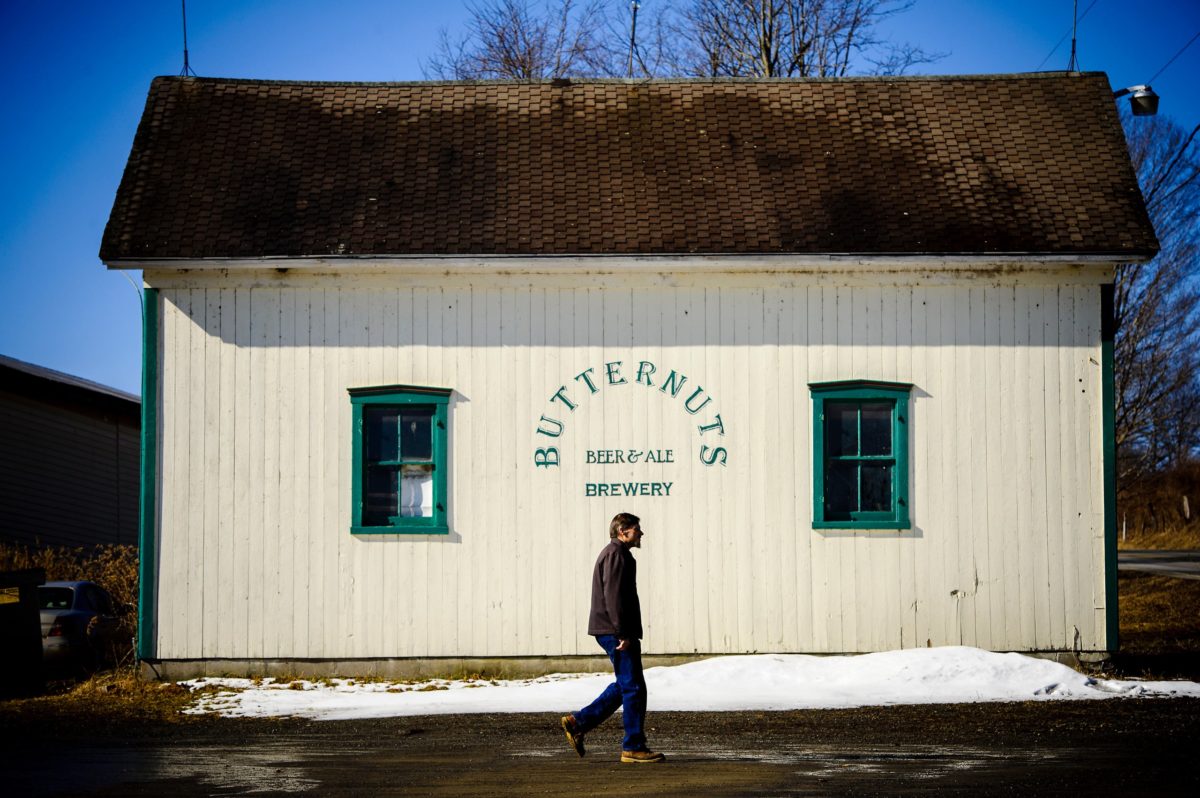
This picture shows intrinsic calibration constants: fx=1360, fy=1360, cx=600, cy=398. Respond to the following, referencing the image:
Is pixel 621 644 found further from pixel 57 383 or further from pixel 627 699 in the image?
pixel 57 383

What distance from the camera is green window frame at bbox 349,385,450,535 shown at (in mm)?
14625

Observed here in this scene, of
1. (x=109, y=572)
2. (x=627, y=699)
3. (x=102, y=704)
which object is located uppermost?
(x=109, y=572)

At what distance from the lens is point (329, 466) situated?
14.7m

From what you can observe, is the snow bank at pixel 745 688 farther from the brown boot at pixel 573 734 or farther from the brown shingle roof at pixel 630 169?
the brown shingle roof at pixel 630 169

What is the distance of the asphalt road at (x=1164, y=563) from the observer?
88.7 feet

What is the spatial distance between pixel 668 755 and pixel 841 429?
5664 mm

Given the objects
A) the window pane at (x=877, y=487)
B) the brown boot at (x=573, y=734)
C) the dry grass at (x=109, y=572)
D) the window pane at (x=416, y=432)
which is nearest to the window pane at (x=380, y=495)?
the window pane at (x=416, y=432)

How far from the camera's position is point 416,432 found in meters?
14.8

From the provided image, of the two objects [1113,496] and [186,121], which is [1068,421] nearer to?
[1113,496]

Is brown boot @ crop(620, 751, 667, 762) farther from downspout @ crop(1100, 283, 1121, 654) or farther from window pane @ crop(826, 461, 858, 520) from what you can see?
downspout @ crop(1100, 283, 1121, 654)

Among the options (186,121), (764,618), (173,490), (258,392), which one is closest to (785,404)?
(764,618)

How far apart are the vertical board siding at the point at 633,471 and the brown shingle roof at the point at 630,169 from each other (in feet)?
1.95

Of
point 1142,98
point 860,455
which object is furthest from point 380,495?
point 1142,98

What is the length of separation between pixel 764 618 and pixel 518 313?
4.21 meters
